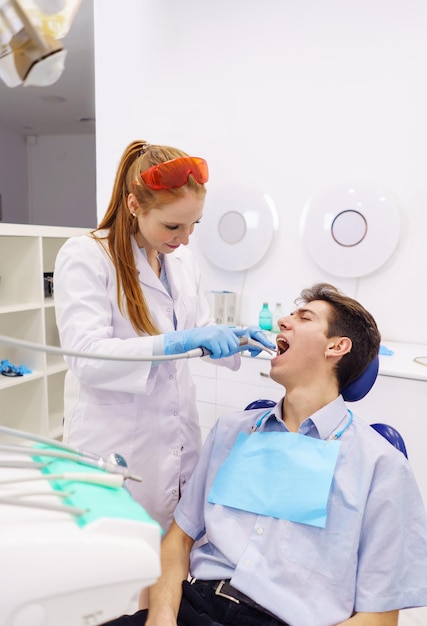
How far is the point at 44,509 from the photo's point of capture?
0.54 metres

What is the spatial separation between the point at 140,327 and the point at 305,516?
621 mm

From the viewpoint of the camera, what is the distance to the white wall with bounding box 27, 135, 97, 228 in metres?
6.81

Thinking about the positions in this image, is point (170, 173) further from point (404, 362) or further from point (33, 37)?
point (404, 362)

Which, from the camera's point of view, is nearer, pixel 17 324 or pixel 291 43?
pixel 291 43

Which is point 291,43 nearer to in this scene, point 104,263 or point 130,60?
point 130,60

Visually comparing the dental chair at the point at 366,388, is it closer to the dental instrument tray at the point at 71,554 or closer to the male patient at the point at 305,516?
the male patient at the point at 305,516

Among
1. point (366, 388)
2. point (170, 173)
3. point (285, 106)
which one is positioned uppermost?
point (285, 106)

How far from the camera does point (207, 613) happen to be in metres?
1.06

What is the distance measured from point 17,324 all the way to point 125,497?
2673 millimetres

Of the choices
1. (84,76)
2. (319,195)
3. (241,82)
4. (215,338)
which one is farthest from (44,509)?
(84,76)

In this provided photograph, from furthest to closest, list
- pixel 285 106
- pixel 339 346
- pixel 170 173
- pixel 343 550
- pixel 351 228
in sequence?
pixel 285 106, pixel 351 228, pixel 339 346, pixel 170 173, pixel 343 550

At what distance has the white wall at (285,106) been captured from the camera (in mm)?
2268

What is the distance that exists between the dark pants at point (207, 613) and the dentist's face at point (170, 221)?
2.77ft

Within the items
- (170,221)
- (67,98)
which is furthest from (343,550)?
(67,98)
